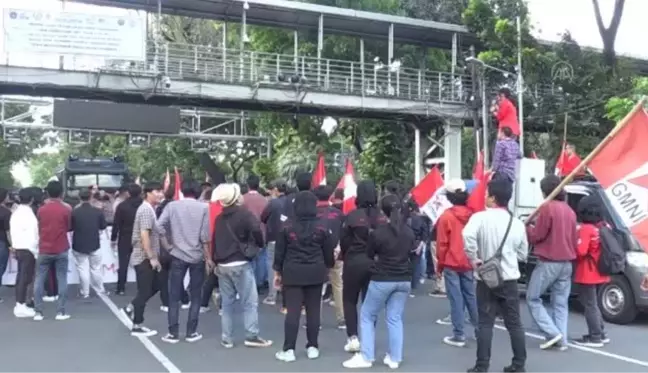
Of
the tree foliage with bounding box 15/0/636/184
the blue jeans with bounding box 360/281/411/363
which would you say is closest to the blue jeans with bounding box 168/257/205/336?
the blue jeans with bounding box 360/281/411/363

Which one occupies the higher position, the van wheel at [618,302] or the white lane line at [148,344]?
the van wheel at [618,302]

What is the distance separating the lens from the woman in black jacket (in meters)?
7.45

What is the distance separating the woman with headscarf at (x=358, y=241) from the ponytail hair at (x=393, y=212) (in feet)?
0.57

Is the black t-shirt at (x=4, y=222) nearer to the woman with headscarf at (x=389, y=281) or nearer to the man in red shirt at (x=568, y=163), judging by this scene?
the woman with headscarf at (x=389, y=281)

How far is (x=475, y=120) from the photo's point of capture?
91.1ft

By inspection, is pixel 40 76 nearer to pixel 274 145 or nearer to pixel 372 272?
pixel 274 145

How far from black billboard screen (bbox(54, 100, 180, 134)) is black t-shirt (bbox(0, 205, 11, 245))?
11688 mm

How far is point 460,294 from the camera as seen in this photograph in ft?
27.4

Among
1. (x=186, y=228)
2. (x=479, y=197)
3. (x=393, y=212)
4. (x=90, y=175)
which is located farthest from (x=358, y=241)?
Answer: (x=90, y=175)

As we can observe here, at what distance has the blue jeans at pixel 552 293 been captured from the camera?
813 centimetres

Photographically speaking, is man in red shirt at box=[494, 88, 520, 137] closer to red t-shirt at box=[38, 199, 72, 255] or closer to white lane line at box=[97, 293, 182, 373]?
white lane line at box=[97, 293, 182, 373]

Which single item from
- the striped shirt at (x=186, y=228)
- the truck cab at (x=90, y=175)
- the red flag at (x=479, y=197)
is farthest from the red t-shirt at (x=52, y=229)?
the truck cab at (x=90, y=175)

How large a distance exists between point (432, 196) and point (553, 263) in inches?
105

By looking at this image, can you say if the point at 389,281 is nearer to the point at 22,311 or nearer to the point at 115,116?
the point at 22,311
